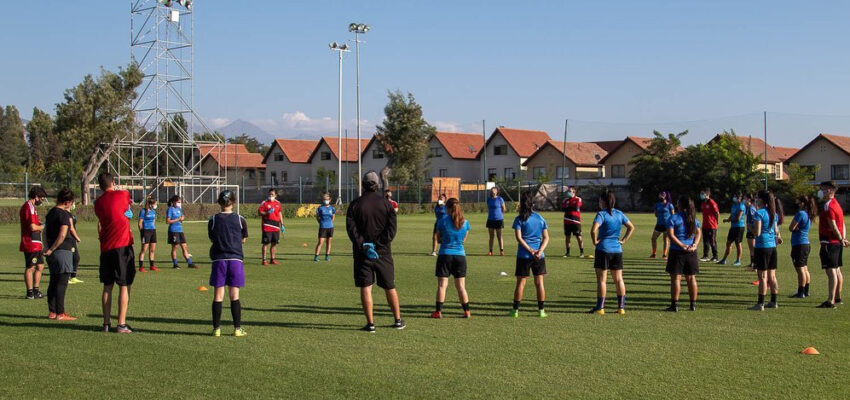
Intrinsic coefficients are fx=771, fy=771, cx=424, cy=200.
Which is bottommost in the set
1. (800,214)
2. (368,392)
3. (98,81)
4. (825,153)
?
(368,392)

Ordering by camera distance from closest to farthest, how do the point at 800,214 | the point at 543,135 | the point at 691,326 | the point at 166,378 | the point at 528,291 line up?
the point at 166,378 < the point at 691,326 < the point at 800,214 < the point at 528,291 < the point at 543,135

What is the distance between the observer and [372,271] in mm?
9156

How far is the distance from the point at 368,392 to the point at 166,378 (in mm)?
1924

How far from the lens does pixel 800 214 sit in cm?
1165

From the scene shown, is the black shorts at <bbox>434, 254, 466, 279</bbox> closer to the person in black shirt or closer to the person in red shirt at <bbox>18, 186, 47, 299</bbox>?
the person in black shirt

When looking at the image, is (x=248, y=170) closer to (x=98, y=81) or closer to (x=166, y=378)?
(x=98, y=81)

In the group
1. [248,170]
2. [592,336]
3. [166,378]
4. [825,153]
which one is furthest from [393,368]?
[248,170]

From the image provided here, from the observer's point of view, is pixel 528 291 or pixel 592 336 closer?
pixel 592 336

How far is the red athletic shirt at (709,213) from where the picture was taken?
17.7 m

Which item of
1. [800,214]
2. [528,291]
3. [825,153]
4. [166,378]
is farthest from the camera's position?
[825,153]

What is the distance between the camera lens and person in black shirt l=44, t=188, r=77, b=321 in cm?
1027

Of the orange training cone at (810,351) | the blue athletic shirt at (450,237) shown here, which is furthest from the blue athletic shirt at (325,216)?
the orange training cone at (810,351)

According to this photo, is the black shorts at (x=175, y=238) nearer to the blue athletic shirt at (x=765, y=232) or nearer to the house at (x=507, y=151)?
the blue athletic shirt at (x=765, y=232)

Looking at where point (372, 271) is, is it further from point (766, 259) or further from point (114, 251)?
point (766, 259)
